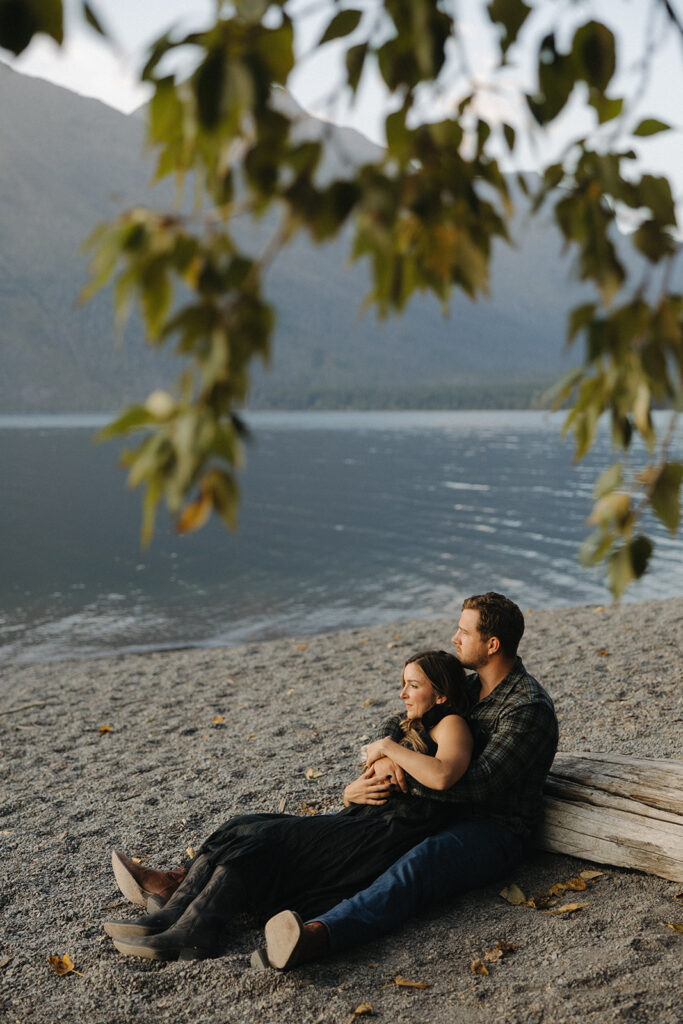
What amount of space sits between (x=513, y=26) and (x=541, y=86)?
15 cm

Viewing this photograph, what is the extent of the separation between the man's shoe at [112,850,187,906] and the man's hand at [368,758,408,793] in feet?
4.34

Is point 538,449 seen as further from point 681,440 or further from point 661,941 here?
point 661,941

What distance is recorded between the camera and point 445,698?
4.82m

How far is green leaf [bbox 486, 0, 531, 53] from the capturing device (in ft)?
5.83

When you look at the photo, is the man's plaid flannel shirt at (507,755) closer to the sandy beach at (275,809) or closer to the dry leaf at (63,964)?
the sandy beach at (275,809)

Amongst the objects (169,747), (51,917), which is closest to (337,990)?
(51,917)

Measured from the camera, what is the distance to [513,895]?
481cm

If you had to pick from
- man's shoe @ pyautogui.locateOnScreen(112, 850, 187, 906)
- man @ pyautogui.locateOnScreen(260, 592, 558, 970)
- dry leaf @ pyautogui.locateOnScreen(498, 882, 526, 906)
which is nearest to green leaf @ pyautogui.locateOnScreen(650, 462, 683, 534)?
man @ pyautogui.locateOnScreen(260, 592, 558, 970)

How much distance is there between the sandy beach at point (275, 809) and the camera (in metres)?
4.01

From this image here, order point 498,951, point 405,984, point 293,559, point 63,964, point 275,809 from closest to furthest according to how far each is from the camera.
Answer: point 405,984 → point 498,951 → point 63,964 → point 275,809 → point 293,559

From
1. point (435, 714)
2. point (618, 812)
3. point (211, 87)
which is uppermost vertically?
point (211, 87)

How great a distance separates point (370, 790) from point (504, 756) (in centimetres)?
76

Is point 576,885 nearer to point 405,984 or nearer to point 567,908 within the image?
point 567,908

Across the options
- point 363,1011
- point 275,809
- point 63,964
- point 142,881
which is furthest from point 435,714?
point 275,809
